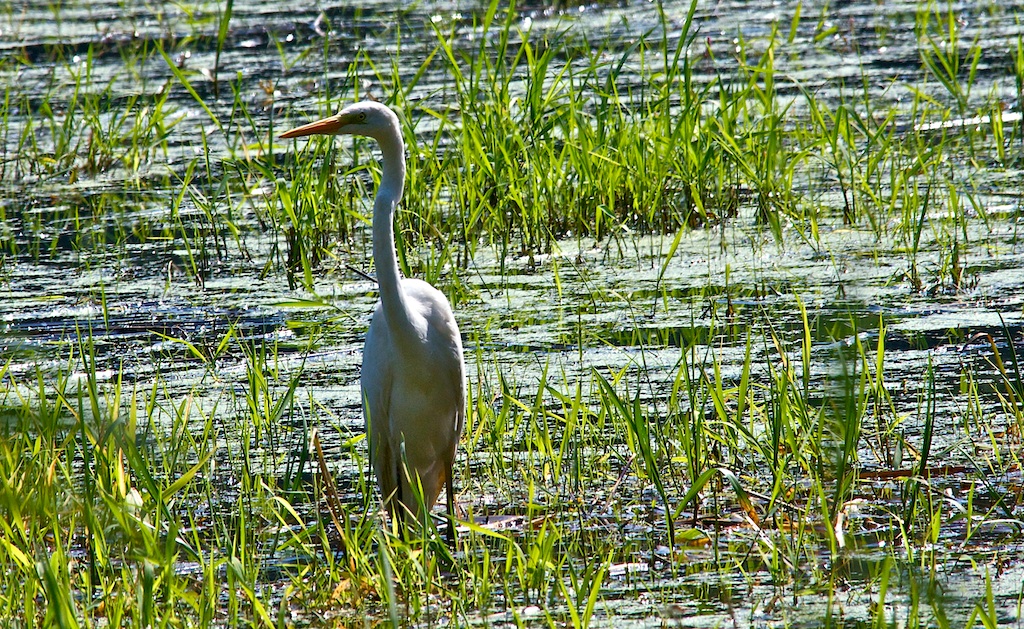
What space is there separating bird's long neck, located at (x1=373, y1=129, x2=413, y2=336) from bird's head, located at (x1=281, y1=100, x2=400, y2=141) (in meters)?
0.02

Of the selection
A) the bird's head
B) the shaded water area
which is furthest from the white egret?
the shaded water area

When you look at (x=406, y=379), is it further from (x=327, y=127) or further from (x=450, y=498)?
(x=327, y=127)

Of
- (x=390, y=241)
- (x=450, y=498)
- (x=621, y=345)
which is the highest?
(x=390, y=241)

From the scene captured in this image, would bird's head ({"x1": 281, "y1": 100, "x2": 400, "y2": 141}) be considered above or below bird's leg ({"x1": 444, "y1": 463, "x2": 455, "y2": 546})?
above

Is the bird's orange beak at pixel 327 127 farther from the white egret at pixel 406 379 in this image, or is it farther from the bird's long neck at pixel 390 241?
the bird's long neck at pixel 390 241

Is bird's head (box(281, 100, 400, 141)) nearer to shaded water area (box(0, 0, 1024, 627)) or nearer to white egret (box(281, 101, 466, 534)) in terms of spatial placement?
white egret (box(281, 101, 466, 534))

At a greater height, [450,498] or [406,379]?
[406,379]

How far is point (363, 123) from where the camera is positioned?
3.54m

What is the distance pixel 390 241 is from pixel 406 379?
388 millimetres

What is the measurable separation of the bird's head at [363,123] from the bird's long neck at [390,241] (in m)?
0.02

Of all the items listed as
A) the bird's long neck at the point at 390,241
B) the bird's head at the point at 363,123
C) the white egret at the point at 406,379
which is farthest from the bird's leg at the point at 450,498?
the bird's head at the point at 363,123

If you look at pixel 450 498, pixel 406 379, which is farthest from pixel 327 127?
pixel 450 498

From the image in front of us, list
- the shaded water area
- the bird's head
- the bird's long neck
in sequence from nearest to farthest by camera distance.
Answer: the shaded water area < the bird's long neck < the bird's head

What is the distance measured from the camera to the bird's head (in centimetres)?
350
